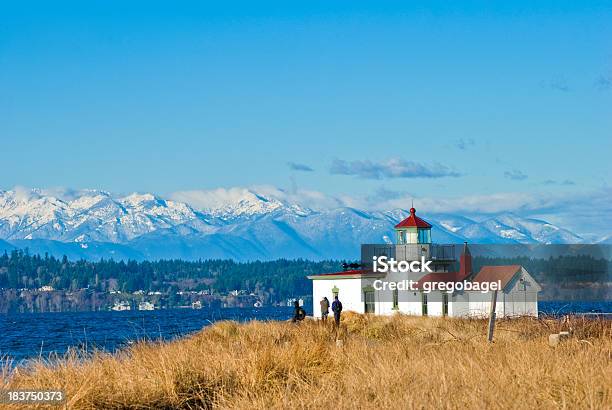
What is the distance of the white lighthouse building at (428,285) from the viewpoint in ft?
185

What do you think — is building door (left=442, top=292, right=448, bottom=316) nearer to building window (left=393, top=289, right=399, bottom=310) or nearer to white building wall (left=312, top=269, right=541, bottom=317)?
white building wall (left=312, top=269, right=541, bottom=317)

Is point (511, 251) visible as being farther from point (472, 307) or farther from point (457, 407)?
point (457, 407)

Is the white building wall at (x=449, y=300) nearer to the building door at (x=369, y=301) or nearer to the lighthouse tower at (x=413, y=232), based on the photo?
the building door at (x=369, y=301)

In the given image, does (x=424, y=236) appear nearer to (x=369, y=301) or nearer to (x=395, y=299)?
(x=395, y=299)

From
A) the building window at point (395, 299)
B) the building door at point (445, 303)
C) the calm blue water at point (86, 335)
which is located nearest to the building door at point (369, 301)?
the building window at point (395, 299)

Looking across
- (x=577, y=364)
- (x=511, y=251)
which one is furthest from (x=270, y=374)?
(x=511, y=251)

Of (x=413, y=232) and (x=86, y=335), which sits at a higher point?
(x=413, y=232)

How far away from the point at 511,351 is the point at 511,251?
60.6 m

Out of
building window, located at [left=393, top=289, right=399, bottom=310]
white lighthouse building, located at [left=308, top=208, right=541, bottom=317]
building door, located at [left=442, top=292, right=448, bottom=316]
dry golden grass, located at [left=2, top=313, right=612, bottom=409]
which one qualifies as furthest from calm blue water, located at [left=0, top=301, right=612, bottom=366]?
building window, located at [left=393, top=289, right=399, bottom=310]

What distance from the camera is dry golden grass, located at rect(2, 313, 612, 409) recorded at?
43.5 feet

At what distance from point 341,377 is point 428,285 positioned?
40.1m

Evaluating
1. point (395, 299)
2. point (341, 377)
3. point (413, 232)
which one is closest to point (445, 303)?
point (395, 299)

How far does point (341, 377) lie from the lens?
1694 cm

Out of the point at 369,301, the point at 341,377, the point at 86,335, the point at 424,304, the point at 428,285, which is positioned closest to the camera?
the point at 341,377
